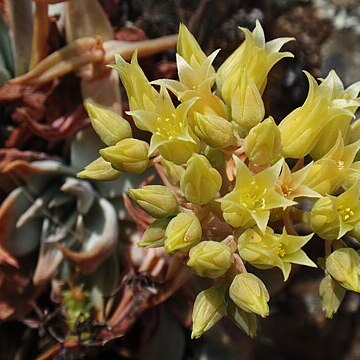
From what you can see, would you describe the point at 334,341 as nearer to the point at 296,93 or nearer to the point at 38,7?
the point at 296,93

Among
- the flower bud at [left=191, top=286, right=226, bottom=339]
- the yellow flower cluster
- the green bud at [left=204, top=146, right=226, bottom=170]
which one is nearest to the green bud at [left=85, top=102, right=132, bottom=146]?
the yellow flower cluster

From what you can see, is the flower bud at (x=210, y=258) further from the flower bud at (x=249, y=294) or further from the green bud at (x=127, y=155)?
the green bud at (x=127, y=155)

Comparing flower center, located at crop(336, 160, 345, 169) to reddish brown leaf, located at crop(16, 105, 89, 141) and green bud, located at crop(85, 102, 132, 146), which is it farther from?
reddish brown leaf, located at crop(16, 105, 89, 141)

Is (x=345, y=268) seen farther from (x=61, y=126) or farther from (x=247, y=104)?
(x=61, y=126)

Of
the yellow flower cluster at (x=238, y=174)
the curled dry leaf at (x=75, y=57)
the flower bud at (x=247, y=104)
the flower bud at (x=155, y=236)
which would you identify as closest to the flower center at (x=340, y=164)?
the yellow flower cluster at (x=238, y=174)

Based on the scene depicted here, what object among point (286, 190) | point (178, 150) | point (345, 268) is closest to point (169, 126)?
point (178, 150)
